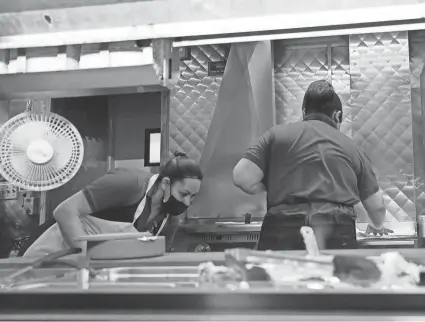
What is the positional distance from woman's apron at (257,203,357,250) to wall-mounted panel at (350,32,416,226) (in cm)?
145

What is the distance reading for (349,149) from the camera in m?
2.15

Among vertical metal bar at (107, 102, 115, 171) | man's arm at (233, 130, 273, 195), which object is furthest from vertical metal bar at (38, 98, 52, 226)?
man's arm at (233, 130, 273, 195)

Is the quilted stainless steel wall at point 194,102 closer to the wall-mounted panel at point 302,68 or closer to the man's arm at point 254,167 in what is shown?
the wall-mounted panel at point 302,68

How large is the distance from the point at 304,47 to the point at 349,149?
1.73 metres

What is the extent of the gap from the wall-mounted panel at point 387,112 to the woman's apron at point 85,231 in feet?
5.69

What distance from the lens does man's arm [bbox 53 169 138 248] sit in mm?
2443

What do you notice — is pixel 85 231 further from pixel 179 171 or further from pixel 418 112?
pixel 418 112

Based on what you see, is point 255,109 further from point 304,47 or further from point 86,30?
point 86,30

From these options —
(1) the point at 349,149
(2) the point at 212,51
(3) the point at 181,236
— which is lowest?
(3) the point at 181,236

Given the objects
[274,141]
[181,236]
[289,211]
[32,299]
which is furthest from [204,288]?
[181,236]

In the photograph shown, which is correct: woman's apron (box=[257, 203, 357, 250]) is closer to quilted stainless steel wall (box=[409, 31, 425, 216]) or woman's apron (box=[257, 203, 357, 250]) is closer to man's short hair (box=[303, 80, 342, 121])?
man's short hair (box=[303, 80, 342, 121])

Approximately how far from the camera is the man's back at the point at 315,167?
6.75 ft

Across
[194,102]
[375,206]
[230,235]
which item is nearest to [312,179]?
[375,206]

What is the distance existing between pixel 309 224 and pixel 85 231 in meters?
1.07
